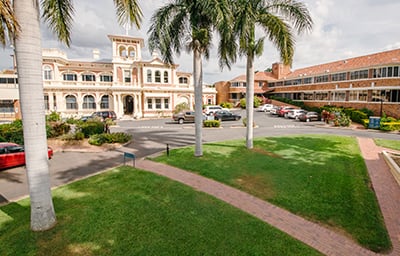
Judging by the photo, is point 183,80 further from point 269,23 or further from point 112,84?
point 269,23

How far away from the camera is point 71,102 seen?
35344mm

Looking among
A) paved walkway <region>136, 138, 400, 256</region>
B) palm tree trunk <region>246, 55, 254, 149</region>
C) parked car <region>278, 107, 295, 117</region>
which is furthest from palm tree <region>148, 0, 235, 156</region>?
parked car <region>278, 107, 295, 117</region>

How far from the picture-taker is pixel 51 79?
34.2 meters

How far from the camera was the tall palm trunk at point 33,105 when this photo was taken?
4.69 m

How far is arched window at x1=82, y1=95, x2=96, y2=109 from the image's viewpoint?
1412 inches

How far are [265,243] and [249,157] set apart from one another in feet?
23.2

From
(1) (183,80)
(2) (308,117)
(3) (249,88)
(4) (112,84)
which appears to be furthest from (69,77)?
(2) (308,117)

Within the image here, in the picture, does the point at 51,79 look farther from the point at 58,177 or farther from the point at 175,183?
the point at 175,183

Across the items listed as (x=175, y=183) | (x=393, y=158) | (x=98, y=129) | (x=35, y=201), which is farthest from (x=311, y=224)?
(x=98, y=129)

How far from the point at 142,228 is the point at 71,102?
36219mm

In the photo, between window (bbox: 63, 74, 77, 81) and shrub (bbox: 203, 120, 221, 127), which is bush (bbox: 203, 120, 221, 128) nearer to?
shrub (bbox: 203, 120, 221, 127)

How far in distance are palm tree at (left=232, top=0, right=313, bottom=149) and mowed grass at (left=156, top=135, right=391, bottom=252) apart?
5.49 meters

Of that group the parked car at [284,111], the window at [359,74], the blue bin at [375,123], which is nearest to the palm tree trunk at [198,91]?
the blue bin at [375,123]

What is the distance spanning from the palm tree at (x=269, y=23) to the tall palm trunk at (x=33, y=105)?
29.6 ft
